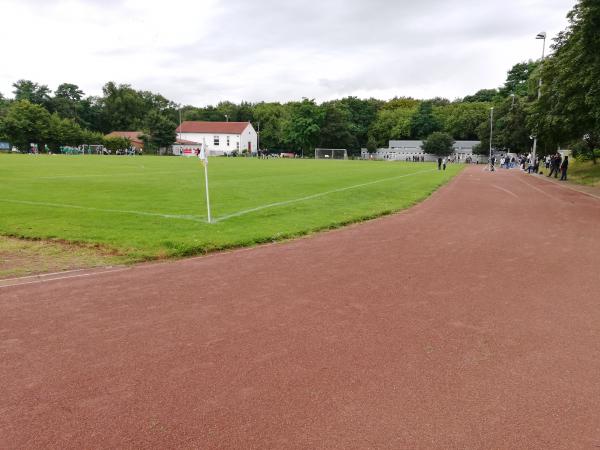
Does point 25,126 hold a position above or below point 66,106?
below

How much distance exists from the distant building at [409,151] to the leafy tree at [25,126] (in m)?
77.0

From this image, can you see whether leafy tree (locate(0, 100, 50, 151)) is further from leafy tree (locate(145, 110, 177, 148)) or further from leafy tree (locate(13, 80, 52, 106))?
leafy tree (locate(13, 80, 52, 106))

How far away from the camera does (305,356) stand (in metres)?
4.35

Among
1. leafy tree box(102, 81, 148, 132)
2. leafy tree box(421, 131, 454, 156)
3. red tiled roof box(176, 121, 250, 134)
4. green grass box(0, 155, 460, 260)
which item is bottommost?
green grass box(0, 155, 460, 260)

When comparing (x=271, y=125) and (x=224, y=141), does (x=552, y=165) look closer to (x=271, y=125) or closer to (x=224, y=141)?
(x=224, y=141)

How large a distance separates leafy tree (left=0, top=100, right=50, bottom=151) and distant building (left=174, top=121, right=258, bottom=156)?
32.6 meters

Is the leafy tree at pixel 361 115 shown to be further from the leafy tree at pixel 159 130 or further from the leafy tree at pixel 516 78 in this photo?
the leafy tree at pixel 159 130

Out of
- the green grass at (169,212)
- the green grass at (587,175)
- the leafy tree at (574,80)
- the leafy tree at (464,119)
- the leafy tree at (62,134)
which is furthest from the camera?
Result: the leafy tree at (464,119)

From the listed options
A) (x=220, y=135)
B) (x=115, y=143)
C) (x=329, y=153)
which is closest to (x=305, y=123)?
(x=329, y=153)

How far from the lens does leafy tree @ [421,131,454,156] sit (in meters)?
108

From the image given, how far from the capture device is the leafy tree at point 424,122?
12300 cm

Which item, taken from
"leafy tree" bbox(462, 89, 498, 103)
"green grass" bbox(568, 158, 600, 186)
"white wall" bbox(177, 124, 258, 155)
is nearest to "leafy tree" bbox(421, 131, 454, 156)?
"leafy tree" bbox(462, 89, 498, 103)

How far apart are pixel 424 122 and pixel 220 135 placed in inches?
2255

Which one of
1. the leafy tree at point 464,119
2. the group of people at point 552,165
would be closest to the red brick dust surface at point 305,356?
the group of people at point 552,165
